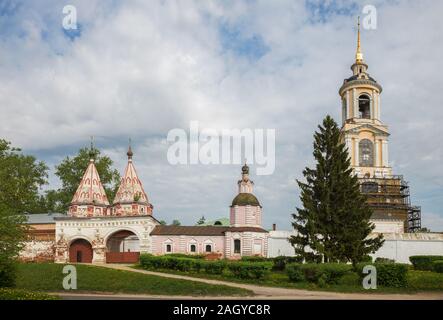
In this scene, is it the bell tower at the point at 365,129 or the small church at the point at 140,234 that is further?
the bell tower at the point at 365,129

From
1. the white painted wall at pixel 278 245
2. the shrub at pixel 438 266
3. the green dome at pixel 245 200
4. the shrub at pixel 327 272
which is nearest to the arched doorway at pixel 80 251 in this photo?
the green dome at pixel 245 200

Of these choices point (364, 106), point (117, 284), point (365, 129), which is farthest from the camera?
point (364, 106)

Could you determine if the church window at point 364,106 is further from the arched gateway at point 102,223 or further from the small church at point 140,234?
the arched gateway at point 102,223

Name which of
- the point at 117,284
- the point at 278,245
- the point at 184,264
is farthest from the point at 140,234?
the point at 117,284

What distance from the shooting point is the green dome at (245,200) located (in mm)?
40281

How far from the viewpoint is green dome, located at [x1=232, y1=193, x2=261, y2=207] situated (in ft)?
132

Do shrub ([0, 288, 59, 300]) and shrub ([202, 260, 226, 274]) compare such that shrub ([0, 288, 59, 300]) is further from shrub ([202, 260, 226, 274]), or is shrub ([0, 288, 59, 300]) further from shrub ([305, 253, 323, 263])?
shrub ([305, 253, 323, 263])

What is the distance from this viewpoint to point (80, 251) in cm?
4059

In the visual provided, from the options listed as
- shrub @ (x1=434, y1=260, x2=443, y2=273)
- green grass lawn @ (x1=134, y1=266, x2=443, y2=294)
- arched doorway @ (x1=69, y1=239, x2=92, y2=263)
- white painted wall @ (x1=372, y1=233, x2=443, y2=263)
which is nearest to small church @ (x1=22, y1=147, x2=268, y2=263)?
arched doorway @ (x1=69, y1=239, x2=92, y2=263)

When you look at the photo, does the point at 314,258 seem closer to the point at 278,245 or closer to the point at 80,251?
the point at 278,245

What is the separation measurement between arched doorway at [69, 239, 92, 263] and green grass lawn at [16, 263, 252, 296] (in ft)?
40.3

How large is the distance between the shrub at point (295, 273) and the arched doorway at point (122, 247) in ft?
50.2

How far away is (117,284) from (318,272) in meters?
10.9
